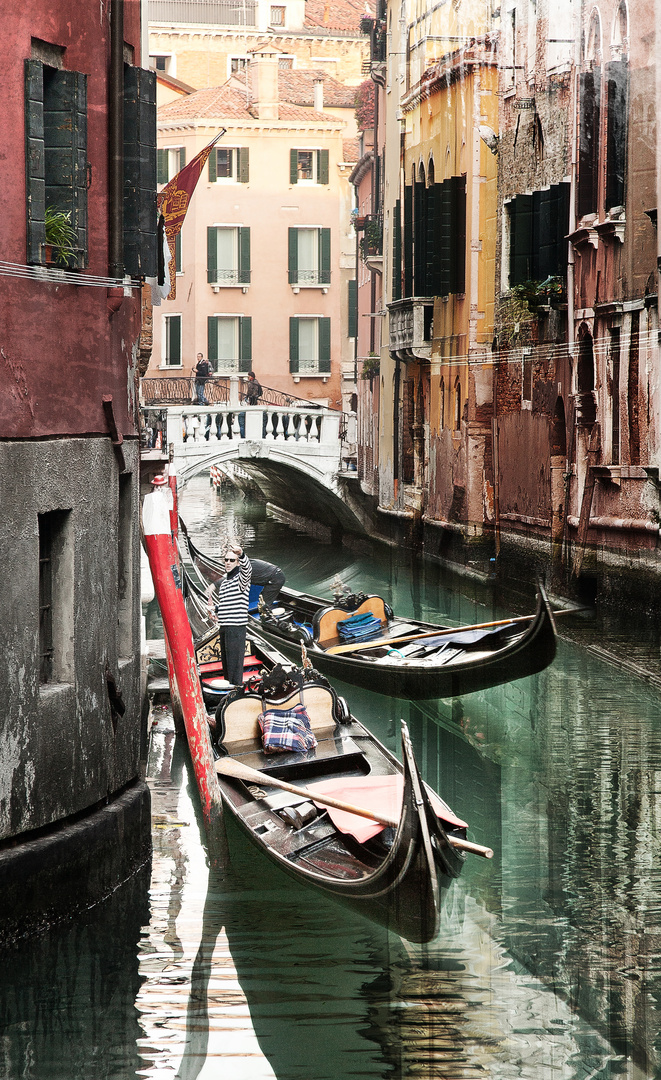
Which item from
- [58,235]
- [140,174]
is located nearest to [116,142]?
[140,174]

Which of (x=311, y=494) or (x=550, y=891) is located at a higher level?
(x=311, y=494)

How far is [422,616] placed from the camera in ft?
5.86

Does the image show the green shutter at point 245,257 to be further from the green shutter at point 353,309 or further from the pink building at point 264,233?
the green shutter at point 353,309

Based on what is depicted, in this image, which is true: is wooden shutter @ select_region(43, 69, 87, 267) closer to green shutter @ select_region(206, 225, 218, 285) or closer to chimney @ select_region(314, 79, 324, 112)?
green shutter @ select_region(206, 225, 218, 285)

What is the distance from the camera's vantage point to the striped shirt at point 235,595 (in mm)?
2617

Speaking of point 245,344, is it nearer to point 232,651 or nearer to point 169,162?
point 169,162

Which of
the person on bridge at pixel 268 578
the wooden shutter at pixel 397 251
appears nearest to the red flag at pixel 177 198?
the person on bridge at pixel 268 578

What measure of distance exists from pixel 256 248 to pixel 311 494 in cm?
51

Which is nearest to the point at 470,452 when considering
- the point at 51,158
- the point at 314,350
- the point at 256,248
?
the point at 314,350

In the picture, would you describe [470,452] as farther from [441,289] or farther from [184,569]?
[184,569]

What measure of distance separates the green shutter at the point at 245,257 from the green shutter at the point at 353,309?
371mm

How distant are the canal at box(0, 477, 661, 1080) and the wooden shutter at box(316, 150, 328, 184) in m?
0.63

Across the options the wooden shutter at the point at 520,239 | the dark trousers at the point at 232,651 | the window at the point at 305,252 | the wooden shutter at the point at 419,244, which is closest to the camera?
the wooden shutter at the point at 520,239

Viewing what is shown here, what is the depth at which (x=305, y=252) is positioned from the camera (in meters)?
2.40
